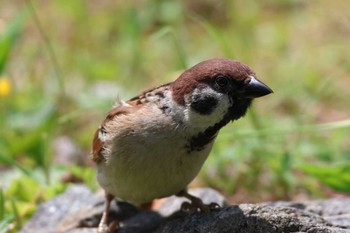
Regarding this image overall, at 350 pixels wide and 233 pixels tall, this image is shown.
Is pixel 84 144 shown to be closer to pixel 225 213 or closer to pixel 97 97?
pixel 97 97

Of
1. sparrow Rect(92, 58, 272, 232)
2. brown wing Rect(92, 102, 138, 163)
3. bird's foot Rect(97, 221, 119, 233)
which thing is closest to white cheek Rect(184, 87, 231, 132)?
sparrow Rect(92, 58, 272, 232)

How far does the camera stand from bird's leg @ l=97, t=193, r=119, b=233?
3262mm

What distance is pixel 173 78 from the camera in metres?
5.02

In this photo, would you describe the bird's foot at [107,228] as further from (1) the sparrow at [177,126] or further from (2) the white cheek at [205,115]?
(2) the white cheek at [205,115]

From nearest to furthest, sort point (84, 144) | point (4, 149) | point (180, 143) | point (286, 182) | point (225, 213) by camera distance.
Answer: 1. point (225, 213)
2. point (180, 143)
3. point (286, 182)
4. point (4, 149)
5. point (84, 144)

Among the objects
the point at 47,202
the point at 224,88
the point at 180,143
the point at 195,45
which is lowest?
the point at 47,202

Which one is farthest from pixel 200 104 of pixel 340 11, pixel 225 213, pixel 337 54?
pixel 340 11

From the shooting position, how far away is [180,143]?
9.66 ft

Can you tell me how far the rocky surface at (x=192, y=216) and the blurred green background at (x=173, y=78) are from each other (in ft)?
0.50

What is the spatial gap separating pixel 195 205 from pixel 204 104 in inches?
19.1

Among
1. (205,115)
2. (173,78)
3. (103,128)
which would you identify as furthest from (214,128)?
(173,78)

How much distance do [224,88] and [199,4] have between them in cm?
410

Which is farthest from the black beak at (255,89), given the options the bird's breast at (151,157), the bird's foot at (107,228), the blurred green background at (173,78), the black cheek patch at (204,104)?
the bird's foot at (107,228)

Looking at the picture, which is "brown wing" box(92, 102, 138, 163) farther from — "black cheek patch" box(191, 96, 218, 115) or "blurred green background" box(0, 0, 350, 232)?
"blurred green background" box(0, 0, 350, 232)
